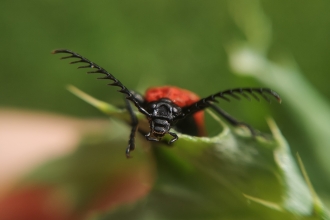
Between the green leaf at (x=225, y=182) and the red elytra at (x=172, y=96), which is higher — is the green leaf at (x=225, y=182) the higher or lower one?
the lower one

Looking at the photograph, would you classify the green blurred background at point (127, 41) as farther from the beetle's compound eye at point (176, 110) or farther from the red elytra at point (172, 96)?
the beetle's compound eye at point (176, 110)

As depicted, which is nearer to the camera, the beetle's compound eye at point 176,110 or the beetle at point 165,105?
the beetle at point 165,105

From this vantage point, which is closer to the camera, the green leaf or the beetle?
the green leaf

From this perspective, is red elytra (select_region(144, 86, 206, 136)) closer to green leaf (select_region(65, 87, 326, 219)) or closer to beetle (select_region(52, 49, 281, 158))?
beetle (select_region(52, 49, 281, 158))

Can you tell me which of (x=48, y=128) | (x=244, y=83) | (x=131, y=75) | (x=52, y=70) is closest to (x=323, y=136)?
(x=244, y=83)

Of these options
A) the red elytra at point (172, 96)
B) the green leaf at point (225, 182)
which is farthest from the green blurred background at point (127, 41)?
the green leaf at point (225, 182)

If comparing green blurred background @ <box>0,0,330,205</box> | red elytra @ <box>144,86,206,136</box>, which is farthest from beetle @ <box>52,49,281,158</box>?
Answer: green blurred background @ <box>0,0,330,205</box>

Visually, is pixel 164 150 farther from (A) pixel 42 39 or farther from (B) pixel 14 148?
(A) pixel 42 39

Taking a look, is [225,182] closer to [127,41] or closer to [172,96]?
[172,96]
